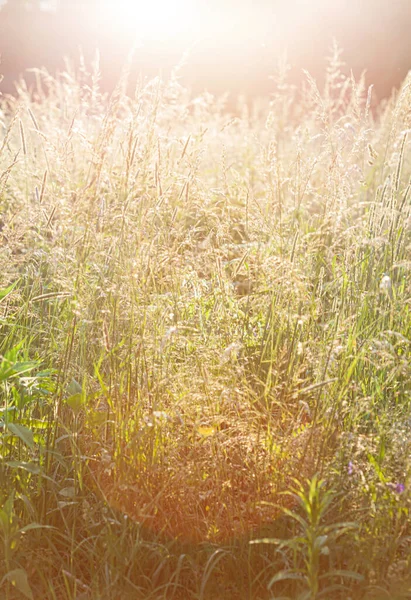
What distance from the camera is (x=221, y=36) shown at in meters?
11.7

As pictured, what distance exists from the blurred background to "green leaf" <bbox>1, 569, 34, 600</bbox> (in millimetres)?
9741

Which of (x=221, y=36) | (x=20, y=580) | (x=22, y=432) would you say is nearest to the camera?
(x=20, y=580)

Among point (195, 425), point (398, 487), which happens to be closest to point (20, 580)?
point (195, 425)

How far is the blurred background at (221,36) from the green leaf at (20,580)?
32.0ft

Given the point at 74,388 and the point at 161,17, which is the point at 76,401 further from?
the point at 161,17

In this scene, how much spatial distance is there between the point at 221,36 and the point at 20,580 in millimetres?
11656

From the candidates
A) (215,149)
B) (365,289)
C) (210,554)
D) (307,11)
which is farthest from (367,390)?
(307,11)

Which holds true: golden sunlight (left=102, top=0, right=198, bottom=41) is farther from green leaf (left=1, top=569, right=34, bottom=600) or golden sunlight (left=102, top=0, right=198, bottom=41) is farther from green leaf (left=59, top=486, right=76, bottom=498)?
green leaf (left=1, top=569, right=34, bottom=600)

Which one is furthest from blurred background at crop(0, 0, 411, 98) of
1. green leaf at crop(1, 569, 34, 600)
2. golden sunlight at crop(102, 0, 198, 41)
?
green leaf at crop(1, 569, 34, 600)

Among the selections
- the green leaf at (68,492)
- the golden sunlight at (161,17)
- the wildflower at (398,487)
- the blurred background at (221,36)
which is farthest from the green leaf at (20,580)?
the blurred background at (221,36)

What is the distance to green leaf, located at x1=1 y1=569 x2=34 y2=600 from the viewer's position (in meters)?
1.43

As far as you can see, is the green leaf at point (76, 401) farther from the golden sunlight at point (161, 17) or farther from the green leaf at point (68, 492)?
the golden sunlight at point (161, 17)

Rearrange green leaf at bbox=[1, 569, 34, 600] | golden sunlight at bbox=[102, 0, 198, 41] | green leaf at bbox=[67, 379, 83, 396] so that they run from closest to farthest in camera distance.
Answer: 1. green leaf at bbox=[1, 569, 34, 600]
2. green leaf at bbox=[67, 379, 83, 396]
3. golden sunlight at bbox=[102, 0, 198, 41]

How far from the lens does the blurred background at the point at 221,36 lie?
10.7 m
